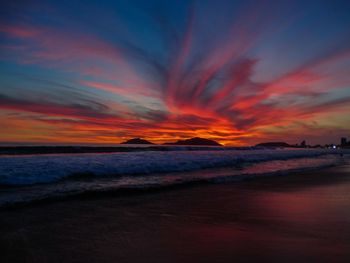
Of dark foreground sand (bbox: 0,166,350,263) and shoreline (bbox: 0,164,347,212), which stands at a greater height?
shoreline (bbox: 0,164,347,212)

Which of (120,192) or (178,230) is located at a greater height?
(120,192)

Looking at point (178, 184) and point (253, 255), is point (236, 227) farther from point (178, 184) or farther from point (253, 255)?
point (178, 184)

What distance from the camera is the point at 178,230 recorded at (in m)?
5.58

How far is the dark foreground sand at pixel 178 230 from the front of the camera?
4305 millimetres

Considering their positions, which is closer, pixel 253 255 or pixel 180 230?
pixel 253 255

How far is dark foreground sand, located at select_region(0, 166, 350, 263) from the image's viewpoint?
430 centimetres

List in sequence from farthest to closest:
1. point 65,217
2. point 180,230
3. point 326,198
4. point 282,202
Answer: point 326,198
point 282,202
point 65,217
point 180,230

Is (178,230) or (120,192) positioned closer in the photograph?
(178,230)

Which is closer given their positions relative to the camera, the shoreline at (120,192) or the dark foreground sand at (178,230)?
the dark foreground sand at (178,230)

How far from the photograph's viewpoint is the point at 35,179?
11859 millimetres

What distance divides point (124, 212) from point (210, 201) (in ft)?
8.63

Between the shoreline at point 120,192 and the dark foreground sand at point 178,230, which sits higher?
the shoreline at point 120,192

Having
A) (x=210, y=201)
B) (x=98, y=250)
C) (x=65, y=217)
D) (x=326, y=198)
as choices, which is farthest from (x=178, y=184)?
(x=98, y=250)

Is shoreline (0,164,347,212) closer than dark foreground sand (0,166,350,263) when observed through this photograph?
No
